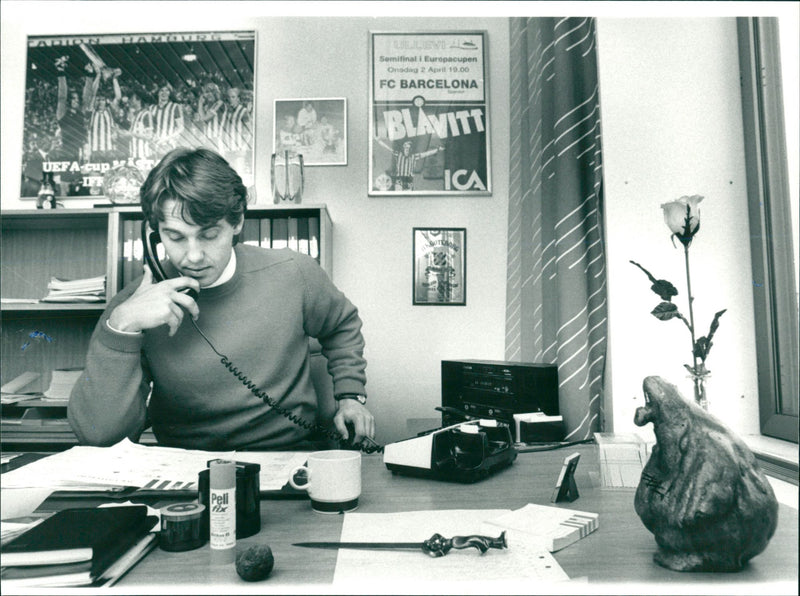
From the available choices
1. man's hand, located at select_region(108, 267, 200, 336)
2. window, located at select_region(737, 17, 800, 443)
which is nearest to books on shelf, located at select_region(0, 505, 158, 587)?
man's hand, located at select_region(108, 267, 200, 336)

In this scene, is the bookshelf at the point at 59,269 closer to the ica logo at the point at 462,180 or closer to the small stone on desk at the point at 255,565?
the ica logo at the point at 462,180

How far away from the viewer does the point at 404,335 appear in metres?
2.60

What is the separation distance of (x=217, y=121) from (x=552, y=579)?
2.54 m

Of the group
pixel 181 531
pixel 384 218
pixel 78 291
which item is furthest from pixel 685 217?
pixel 78 291

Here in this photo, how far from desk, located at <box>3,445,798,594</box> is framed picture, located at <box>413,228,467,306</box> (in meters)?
1.49

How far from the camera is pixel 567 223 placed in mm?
1884

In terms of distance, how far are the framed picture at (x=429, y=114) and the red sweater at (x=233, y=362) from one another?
1012mm

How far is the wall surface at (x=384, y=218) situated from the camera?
102 inches

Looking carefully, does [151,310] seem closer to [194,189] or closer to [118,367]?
[118,367]

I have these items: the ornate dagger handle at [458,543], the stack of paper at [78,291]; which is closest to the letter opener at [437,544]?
the ornate dagger handle at [458,543]

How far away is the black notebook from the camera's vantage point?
24.7 inches

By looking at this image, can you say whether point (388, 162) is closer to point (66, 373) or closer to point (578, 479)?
point (66, 373)

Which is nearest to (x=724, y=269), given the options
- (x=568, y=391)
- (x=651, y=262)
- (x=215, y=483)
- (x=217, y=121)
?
(x=651, y=262)

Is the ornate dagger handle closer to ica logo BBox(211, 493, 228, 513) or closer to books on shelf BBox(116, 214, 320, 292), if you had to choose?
ica logo BBox(211, 493, 228, 513)
